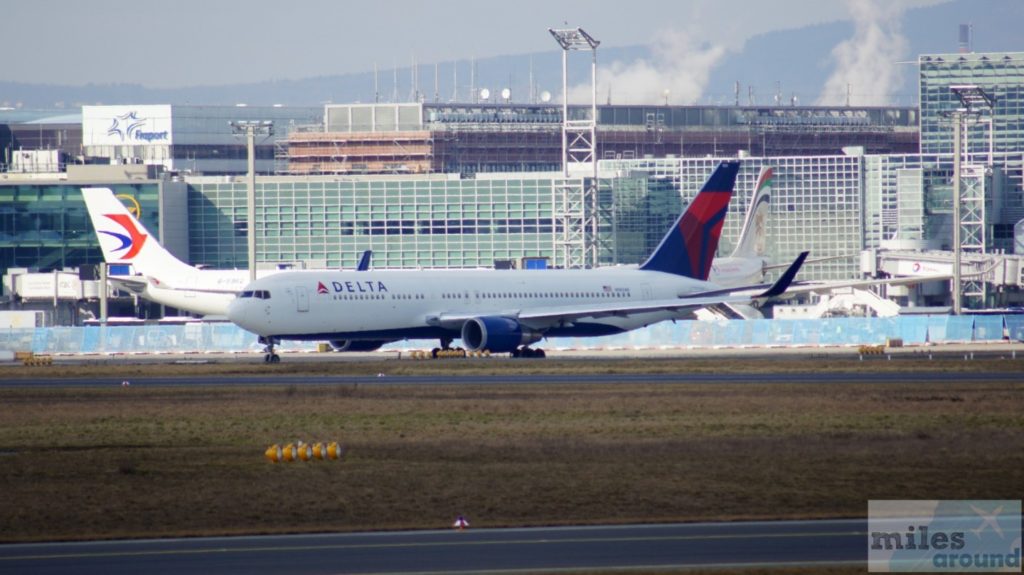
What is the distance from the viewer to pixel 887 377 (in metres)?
56.5

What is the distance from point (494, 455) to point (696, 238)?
48176 mm

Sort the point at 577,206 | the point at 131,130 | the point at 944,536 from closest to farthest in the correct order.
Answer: the point at 944,536 → the point at 577,206 → the point at 131,130

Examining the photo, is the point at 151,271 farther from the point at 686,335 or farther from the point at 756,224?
the point at 756,224

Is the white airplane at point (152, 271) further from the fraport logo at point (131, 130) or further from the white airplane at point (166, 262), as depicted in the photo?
the fraport logo at point (131, 130)

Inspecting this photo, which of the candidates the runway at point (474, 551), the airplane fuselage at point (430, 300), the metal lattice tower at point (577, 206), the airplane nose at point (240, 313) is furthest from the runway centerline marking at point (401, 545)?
the metal lattice tower at point (577, 206)

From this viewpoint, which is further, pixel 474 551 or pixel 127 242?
pixel 127 242

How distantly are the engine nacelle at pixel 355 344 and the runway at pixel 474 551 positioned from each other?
48.9m

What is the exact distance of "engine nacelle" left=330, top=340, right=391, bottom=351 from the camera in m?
74.6

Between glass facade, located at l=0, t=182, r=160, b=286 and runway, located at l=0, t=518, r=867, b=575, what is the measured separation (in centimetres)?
12272

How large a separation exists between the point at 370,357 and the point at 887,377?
30549 mm

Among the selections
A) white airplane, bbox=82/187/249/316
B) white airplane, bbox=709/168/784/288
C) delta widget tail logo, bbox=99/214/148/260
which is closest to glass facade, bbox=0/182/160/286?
white airplane, bbox=82/187/249/316

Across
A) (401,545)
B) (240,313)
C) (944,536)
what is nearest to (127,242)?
(240,313)

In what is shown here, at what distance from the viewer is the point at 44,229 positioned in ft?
473

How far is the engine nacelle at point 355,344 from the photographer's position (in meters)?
74.6
